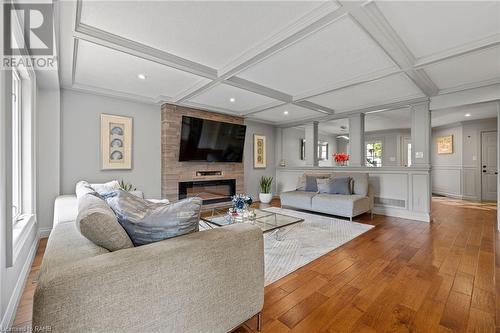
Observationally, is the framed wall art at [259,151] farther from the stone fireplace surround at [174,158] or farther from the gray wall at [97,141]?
the gray wall at [97,141]

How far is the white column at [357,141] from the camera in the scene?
16.9ft

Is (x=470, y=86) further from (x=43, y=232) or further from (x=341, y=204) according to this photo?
(x=43, y=232)

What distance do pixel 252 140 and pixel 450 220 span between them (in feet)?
15.2

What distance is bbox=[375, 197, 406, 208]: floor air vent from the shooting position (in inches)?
181

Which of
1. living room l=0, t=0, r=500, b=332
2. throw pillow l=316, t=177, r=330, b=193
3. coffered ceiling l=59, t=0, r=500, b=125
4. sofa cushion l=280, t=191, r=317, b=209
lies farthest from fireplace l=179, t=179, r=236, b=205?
throw pillow l=316, t=177, r=330, b=193

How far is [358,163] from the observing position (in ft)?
16.9

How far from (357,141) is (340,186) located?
1.27m

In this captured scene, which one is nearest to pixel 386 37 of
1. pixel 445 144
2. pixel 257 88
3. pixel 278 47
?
pixel 278 47

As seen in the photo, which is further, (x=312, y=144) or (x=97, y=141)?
(x=312, y=144)

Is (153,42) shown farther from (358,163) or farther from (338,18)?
(358,163)

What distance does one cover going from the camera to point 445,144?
723 centimetres

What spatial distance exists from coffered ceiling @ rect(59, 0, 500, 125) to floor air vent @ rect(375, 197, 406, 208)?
80.9 inches

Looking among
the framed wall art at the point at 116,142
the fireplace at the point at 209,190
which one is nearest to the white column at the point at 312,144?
the fireplace at the point at 209,190

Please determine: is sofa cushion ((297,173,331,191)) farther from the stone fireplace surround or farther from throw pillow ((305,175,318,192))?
the stone fireplace surround
